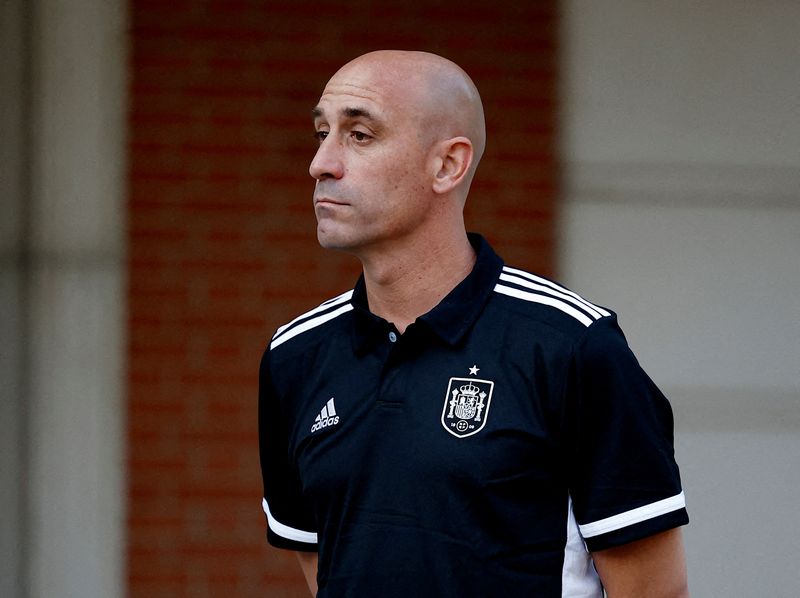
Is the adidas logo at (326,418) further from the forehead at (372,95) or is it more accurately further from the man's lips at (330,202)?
the forehead at (372,95)

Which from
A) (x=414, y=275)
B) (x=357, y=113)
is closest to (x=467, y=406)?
(x=414, y=275)

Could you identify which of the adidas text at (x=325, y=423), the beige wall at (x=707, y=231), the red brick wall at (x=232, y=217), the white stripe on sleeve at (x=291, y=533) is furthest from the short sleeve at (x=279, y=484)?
the beige wall at (x=707, y=231)

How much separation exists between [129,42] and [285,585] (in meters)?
2.01

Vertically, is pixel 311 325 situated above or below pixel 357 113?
below

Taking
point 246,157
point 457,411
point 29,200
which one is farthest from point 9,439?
point 457,411

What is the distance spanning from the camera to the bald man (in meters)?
2.39

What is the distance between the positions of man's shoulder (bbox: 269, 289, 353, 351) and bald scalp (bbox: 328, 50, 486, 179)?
0.39m

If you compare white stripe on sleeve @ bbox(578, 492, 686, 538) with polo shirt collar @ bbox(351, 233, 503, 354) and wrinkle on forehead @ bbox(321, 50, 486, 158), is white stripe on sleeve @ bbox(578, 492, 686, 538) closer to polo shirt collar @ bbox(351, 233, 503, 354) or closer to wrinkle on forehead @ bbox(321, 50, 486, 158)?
polo shirt collar @ bbox(351, 233, 503, 354)

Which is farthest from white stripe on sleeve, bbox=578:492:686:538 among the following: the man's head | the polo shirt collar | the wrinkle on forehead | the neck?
the wrinkle on forehead

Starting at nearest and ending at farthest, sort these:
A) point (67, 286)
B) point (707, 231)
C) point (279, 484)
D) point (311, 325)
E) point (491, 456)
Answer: point (491, 456) → point (311, 325) → point (279, 484) → point (67, 286) → point (707, 231)

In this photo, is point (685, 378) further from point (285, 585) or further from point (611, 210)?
point (285, 585)

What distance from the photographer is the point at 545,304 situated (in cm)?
253

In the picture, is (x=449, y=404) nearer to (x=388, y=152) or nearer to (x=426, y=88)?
(x=388, y=152)

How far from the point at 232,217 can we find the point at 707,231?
5.61 ft
